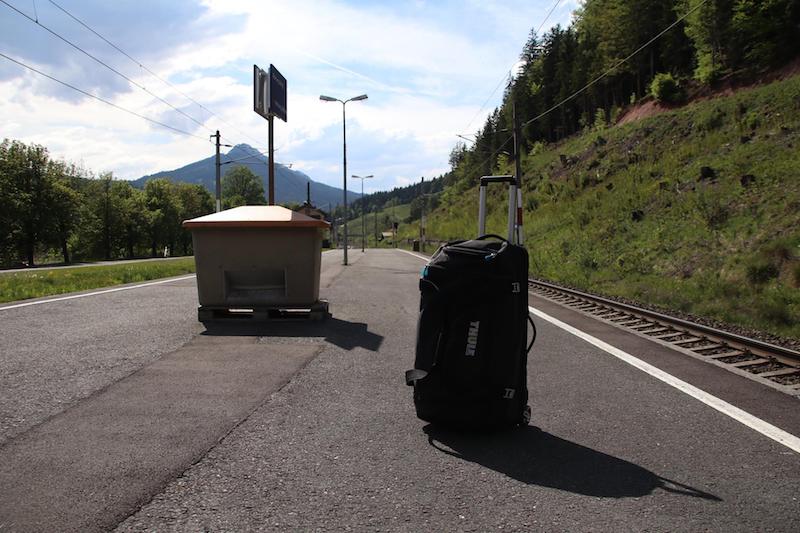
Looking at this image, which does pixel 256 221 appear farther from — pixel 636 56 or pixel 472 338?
pixel 636 56

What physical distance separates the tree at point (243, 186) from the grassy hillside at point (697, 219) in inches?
3592

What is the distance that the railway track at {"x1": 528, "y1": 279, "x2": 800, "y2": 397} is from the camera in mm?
6023

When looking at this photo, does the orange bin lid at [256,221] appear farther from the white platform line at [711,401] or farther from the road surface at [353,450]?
the white platform line at [711,401]

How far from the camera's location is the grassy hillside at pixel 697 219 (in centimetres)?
1303

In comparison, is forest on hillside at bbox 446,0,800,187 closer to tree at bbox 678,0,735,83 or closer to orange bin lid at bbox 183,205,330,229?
tree at bbox 678,0,735,83

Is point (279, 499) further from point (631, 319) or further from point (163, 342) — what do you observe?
point (631, 319)

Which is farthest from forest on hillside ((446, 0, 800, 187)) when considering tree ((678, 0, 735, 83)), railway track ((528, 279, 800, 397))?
railway track ((528, 279, 800, 397))

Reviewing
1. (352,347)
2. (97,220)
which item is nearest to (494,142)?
(97,220)

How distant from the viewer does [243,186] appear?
122 metres

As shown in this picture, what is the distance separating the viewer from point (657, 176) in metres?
28.5

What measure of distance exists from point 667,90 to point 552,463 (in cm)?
5580

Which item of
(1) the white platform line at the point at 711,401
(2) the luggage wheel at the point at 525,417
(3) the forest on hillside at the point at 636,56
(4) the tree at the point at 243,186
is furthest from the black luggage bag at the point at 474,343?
(4) the tree at the point at 243,186

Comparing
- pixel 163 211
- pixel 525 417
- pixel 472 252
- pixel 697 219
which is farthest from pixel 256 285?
pixel 163 211

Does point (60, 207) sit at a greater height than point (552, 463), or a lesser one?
greater
